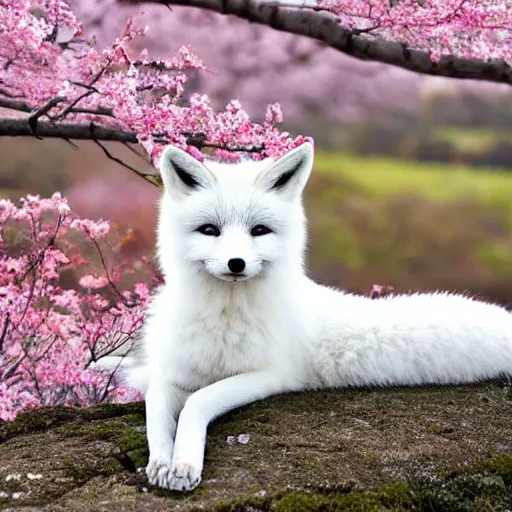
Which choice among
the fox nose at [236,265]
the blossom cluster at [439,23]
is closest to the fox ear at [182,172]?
the fox nose at [236,265]

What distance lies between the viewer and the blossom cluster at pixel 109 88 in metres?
2.86

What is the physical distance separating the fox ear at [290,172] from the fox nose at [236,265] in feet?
0.99

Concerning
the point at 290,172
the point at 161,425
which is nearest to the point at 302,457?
the point at 161,425

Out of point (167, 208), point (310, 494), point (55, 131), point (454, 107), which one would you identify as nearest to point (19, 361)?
point (55, 131)

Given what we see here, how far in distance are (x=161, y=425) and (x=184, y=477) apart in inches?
11.4

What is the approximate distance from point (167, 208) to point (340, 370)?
85 centimetres

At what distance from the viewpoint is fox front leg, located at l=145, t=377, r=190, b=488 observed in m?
1.93

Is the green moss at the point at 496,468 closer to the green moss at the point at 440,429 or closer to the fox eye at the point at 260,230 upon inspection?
the green moss at the point at 440,429

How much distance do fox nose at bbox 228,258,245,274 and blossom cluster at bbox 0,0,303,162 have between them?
0.90 m

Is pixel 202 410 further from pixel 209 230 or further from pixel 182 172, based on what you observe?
pixel 182 172

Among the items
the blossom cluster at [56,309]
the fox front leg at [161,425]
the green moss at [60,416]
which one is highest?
the fox front leg at [161,425]

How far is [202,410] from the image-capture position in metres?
2.11

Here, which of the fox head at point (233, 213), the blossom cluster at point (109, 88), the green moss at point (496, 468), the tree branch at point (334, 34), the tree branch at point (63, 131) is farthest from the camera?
the tree branch at point (334, 34)

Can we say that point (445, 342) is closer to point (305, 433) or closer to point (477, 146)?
point (305, 433)
